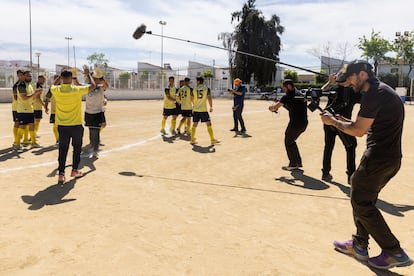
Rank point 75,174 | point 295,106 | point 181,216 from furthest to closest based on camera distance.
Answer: point 295,106
point 75,174
point 181,216

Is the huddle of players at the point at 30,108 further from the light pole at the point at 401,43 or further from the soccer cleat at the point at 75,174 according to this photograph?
the light pole at the point at 401,43

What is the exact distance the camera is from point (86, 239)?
376 centimetres

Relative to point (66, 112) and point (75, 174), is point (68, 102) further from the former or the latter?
point (75, 174)

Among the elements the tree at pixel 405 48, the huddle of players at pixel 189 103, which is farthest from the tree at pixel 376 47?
the huddle of players at pixel 189 103

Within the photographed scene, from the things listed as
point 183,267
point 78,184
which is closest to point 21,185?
point 78,184

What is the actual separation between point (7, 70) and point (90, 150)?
1129 inches

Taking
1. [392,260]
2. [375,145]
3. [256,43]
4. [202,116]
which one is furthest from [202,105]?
[256,43]

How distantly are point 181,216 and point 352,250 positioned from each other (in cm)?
202

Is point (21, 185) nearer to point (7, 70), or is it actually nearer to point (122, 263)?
point (122, 263)

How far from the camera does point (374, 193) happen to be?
3281 millimetres

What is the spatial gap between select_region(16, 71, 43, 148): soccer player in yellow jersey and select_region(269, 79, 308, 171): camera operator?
556 cm

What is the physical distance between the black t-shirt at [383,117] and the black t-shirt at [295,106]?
3.67 metres

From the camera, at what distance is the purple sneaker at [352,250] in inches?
137

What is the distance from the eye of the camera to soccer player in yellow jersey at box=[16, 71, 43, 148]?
817 cm
